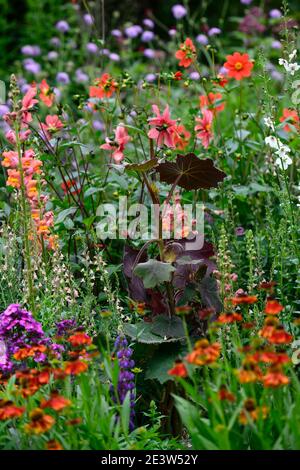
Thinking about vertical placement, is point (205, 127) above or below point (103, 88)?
below

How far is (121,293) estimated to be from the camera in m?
3.64

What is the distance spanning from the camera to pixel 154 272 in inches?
105

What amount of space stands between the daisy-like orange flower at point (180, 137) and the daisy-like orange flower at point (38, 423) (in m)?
1.63

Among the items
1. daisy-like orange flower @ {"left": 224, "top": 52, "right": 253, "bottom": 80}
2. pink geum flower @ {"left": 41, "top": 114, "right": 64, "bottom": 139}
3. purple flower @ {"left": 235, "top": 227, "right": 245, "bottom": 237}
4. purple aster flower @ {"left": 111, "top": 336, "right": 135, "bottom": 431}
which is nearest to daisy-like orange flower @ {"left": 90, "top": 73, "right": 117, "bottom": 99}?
pink geum flower @ {"left": 41, "top": 114, "right": 64, "bottom": 139}

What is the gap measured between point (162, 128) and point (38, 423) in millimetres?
1488

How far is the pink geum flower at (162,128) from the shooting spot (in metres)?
3.19

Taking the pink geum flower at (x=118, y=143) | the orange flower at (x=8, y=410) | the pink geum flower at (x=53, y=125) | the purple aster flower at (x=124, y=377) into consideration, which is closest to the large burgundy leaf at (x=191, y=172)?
the pink geum flower at (x=118, y=143)

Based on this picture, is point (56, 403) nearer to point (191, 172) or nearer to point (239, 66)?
point (191, 172)

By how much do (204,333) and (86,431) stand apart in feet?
2.33

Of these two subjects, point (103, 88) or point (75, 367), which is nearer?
point (75, 367)

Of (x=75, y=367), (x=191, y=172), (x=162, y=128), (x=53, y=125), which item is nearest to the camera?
(x=75, y=367)

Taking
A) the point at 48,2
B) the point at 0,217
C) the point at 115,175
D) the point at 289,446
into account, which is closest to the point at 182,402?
the point at 289,446

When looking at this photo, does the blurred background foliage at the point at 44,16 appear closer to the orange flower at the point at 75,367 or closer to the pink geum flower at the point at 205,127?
the pink geum flower at the point at 205,127

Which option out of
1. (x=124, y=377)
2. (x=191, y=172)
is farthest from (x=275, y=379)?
(x=191, y=172)
